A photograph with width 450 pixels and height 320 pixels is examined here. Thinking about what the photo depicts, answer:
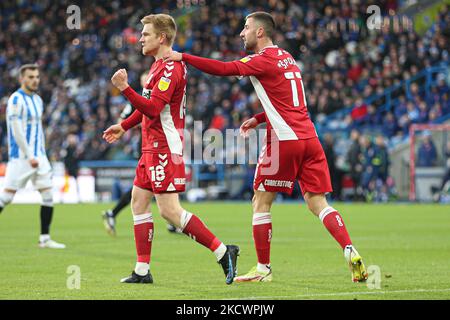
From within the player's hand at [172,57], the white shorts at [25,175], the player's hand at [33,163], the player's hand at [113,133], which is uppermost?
the player's hand at [172,57]

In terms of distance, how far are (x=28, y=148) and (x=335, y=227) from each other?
5.77 m

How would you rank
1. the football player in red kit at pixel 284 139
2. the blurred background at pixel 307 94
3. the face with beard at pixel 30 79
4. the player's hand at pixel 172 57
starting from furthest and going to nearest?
1. the blurred background at pixel 307 94
2. the face with beard at pixel 30 79
3. the football player in red kit at pixel 284 139
4. the player's hand at pixel 172 57

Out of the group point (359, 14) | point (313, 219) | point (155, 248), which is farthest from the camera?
point (359, 14)

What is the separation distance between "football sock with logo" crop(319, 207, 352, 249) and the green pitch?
387mm

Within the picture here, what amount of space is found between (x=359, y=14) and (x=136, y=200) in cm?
2580

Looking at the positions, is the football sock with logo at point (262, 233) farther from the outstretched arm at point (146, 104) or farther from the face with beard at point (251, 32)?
the face with beard at point (251, 32)

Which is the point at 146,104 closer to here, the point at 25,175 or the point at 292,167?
the point at 292,167

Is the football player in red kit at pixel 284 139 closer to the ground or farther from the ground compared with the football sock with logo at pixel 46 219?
farther from the ground

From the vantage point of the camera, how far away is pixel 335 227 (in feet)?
28.2

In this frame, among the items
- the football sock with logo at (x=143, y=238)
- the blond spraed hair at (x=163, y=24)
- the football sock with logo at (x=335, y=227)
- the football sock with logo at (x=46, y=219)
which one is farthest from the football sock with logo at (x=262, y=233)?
the football sock with logo at (x=46, y=219)

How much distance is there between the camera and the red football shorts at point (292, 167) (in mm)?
8688

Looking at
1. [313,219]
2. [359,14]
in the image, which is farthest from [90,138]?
[313,219]

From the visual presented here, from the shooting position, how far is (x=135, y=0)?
128 feet
